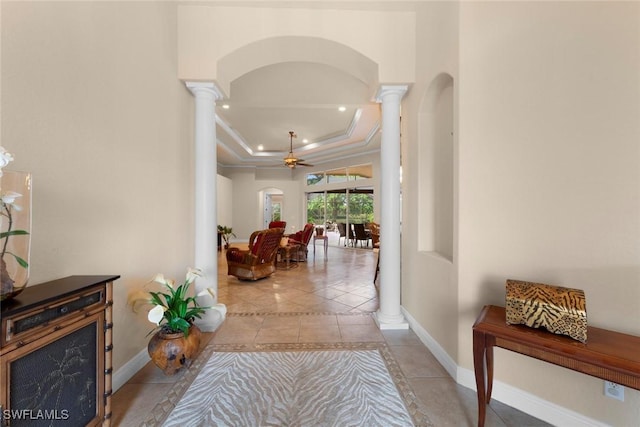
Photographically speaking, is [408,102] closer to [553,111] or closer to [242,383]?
[553,111]

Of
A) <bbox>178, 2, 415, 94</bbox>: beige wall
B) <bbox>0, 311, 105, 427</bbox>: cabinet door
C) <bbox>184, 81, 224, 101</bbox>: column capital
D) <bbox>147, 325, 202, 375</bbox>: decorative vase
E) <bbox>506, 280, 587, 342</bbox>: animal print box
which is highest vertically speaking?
<bbox>178, 2, 415, 94</bbox>: beige wall

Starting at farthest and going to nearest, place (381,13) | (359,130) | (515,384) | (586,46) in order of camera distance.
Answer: (359,130)
(381,13)
(515,384)
(586,46)

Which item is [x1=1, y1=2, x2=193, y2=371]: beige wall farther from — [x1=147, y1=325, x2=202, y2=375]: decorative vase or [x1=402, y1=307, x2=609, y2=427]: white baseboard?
[x1=402, y1=307, x2=609, y2=427]: white baseboard

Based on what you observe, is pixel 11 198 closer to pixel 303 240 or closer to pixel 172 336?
pixel 172 336

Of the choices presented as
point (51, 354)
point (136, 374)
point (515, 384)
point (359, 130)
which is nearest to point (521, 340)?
point (515, 384)

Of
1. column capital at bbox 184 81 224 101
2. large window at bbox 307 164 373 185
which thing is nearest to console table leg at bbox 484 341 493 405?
column capital at bbox 184 81 224 101

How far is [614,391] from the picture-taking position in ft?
4.64

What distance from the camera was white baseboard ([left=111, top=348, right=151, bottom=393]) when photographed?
1853mm

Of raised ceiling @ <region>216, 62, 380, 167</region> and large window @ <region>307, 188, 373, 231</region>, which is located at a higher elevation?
raised ceiling @ <region>216, 62, 380, 167</region>

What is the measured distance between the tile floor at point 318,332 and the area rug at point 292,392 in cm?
14

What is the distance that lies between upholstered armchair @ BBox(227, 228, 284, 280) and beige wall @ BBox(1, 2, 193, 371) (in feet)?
6.50

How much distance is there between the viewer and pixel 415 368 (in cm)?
211

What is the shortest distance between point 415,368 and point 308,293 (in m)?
2.20

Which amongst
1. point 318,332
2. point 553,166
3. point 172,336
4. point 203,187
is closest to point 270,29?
Answer: point 203,187
